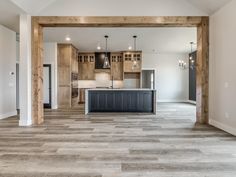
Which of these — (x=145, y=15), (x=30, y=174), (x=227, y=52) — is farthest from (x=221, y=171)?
(x=145, y=15)

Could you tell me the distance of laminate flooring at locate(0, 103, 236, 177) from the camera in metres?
2.98

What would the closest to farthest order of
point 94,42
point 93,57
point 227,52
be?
point 227,52
point 94,42
point 93,57

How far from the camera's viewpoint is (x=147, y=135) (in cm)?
502

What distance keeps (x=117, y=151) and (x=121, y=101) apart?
5.12 m

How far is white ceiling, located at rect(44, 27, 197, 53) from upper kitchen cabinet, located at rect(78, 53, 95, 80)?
2299 millimetres

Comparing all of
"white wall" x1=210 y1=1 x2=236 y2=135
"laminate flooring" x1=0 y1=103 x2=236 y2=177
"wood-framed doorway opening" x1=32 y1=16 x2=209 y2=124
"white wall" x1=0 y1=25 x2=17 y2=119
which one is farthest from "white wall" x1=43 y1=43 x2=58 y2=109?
"white wall" x1=210 y1=1 x2=236 y2=135

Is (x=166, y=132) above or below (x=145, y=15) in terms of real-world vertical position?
below

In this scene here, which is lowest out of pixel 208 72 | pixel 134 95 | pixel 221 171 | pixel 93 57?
pixel 221 171

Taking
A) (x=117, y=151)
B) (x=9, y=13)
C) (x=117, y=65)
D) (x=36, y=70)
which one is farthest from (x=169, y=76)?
(x=117, y=151)

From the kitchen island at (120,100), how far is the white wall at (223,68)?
9.71 ft

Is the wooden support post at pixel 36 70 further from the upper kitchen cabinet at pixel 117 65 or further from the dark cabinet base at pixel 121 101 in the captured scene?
the upper kitchen cabinet at pixel 117 65

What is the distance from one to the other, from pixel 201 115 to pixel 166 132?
180cm

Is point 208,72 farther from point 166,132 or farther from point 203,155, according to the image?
point 203,155

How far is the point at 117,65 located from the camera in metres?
13.4
